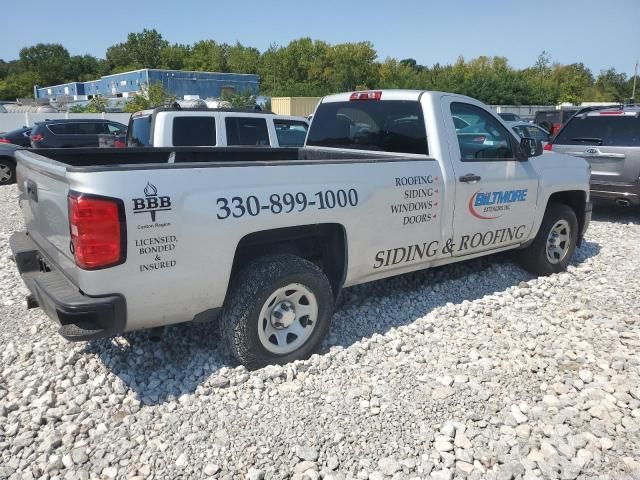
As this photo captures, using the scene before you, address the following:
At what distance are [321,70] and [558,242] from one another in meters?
68.1

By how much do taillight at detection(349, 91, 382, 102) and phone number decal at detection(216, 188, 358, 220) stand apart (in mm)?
1518

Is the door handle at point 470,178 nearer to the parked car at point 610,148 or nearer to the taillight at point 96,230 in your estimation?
the taillight at point 96,230

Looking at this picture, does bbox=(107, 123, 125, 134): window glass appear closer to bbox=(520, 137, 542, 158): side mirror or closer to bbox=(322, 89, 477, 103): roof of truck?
bbox=(322, 89, 477, 103): roof of truck

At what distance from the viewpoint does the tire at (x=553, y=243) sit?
18.0ft

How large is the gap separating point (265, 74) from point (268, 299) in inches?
3014

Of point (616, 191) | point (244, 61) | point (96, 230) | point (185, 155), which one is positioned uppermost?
point (244, 61)

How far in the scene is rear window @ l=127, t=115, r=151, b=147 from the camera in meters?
7.63

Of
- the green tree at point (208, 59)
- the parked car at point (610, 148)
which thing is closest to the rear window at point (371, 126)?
the parked car at point (610, 148)

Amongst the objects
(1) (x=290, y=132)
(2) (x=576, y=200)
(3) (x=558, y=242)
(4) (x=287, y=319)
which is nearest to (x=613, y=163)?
(2) (x=576, y=200)

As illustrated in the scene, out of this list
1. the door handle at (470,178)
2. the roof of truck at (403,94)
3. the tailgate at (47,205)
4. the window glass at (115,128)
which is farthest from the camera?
the window glass at (115,128)

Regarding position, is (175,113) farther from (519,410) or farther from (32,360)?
(519,410)

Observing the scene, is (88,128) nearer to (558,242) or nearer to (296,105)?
(558,242)

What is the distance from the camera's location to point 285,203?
3.36 meters

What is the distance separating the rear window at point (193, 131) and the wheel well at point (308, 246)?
4102mm
